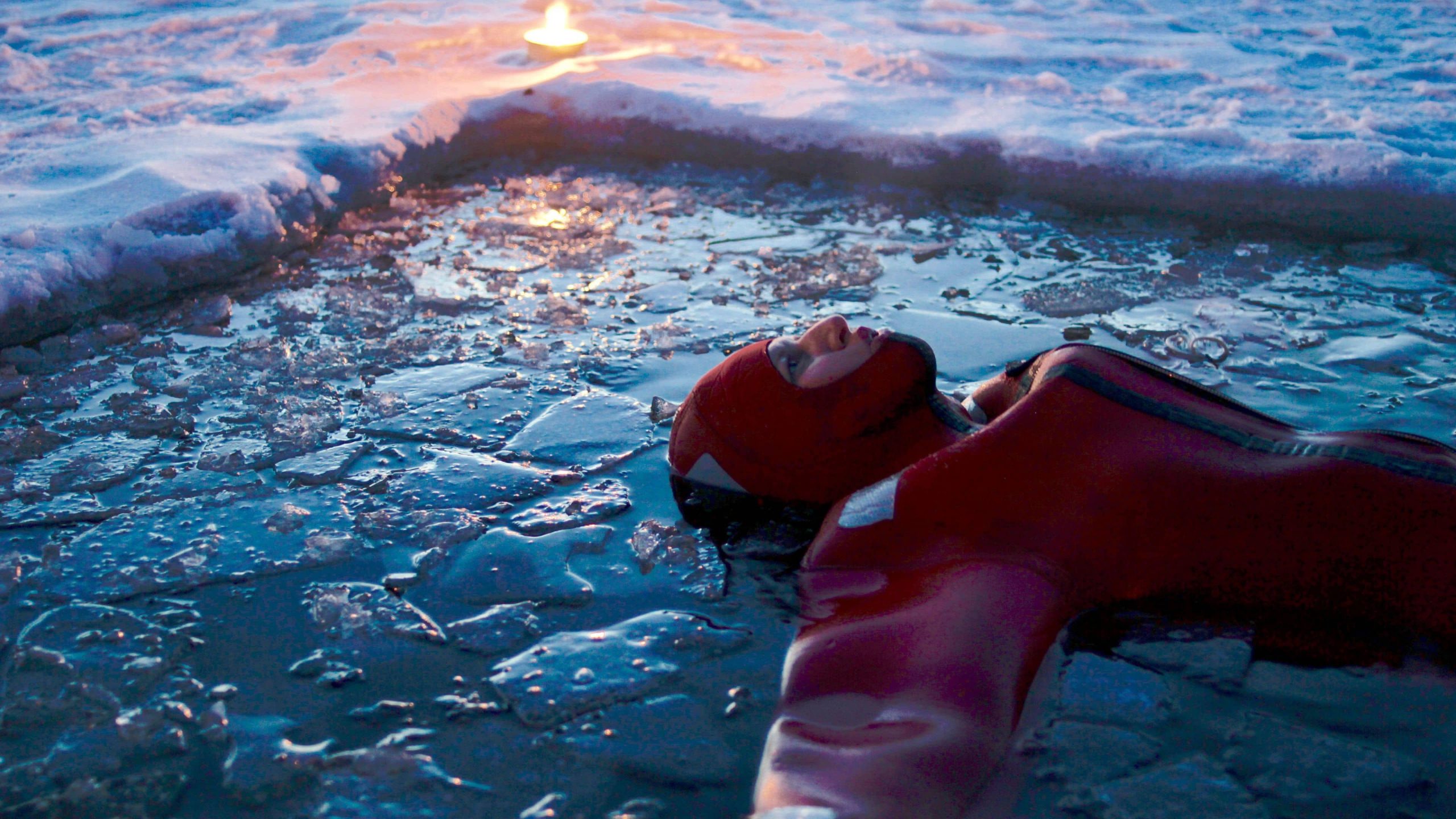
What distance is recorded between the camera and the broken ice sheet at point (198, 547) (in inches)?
97.7

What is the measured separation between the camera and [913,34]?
8.34 m

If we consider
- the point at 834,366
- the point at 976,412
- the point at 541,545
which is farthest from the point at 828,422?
the point at 541,545

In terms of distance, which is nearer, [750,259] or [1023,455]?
[1023,455]

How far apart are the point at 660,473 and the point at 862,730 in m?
1.34

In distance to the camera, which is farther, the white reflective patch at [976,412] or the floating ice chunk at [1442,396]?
the floating ice chunk at [1442,396]

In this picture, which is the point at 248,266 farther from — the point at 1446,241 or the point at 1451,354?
the point at 1446,241

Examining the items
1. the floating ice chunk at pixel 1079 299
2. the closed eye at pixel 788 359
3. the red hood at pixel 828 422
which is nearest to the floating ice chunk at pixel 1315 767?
the red hood at pixel 828 422

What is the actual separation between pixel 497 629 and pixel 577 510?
0.57 metres

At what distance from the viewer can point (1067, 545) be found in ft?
7.12

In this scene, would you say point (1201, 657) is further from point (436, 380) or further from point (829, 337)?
point (436, 380)

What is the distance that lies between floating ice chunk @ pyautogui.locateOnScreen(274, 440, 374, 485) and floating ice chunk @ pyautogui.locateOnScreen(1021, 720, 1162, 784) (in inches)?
80.3

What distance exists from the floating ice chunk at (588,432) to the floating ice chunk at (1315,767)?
1822 mm

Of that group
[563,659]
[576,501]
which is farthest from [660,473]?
[563,659]

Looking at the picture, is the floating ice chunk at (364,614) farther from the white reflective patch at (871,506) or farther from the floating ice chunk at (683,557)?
the white reflective patch at (871,506)
